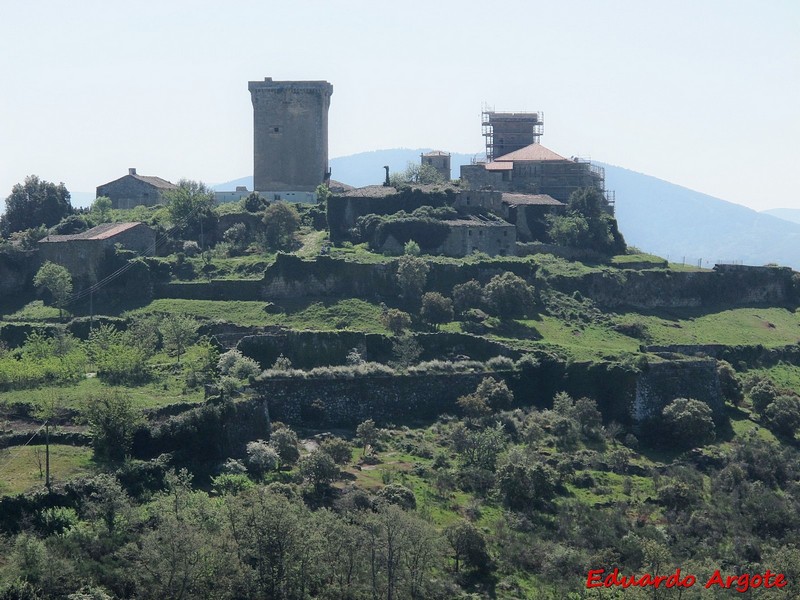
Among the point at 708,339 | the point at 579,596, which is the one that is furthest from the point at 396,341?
the point at 579,596

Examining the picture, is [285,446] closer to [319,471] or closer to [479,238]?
[319,471]

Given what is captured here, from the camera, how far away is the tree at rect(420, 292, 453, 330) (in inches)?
3214

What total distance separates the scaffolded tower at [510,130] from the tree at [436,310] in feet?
128

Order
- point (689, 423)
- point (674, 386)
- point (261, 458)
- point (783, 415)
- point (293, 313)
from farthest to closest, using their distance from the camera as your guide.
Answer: point (293, 313), point (674, 386), point (783, 415), point (689, 423), point (261, 458)

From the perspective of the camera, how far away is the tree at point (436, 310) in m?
81.6

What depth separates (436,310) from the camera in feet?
268

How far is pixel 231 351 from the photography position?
73.9m

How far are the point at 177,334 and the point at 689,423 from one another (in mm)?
27675

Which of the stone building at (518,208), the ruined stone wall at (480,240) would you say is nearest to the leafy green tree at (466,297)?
the ruined stone wall at (480,240)

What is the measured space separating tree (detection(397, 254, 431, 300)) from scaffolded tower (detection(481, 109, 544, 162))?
36.2 m

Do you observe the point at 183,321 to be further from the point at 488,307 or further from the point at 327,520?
the point at 327,520

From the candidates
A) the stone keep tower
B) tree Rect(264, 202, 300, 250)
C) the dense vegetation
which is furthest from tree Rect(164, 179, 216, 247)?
the stone keep tower

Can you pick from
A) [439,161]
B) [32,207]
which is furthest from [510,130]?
[32,207]

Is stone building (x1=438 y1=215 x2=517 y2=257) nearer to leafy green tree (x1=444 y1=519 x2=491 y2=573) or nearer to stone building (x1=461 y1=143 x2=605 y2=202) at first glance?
stone building (x1=461 y1=143 x2=605 y2=202)
